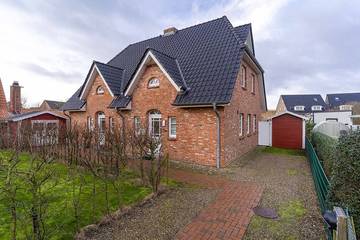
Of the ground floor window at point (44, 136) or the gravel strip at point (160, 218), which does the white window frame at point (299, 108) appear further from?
the ground floor window at point (44, 136)

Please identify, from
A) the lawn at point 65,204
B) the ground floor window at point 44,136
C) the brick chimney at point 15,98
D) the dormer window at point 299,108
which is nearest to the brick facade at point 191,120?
the lawn at point 65,204

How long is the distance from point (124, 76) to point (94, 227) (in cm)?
1302

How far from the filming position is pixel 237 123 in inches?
468

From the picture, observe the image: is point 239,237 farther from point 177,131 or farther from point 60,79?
point 60,79

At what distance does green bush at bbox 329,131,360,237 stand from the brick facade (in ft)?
19.5

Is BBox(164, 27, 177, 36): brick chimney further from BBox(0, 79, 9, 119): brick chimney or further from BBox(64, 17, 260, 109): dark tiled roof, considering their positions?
BBox(0, 79, 9, 119): brick chimney

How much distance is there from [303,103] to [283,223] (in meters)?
62.9

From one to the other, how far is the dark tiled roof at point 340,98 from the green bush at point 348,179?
6702 centimetres

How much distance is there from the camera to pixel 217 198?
20.4 feet

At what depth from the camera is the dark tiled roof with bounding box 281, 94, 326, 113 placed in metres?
57.6

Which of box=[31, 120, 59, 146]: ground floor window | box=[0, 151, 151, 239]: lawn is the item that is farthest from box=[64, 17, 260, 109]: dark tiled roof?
box=[0, 151, 151, 239]: lawn

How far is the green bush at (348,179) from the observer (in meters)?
3.76

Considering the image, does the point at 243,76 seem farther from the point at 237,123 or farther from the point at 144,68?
the point at 144,68

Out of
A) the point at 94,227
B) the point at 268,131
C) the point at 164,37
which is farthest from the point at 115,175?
the point at 268,131
